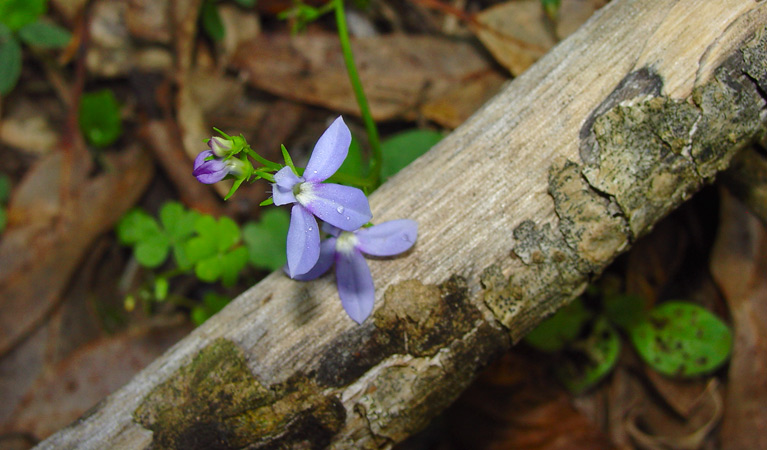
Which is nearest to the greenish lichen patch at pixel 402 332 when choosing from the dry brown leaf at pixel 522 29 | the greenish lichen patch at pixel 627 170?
the greenish lichen patch at pixel 627 170

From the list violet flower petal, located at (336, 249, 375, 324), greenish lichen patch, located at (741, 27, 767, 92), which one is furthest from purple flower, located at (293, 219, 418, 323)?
greenish lichen patch, located at (741, 27, 767, 92)

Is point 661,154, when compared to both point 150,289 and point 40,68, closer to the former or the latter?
point 150,289

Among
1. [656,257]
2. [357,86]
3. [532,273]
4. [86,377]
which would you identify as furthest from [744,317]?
[86,377]

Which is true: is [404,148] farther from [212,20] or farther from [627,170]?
[212,20]

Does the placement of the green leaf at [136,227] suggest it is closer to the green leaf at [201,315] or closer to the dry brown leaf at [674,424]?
the green leaf at [201,315]

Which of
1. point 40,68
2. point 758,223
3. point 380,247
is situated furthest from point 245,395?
point 40,68
